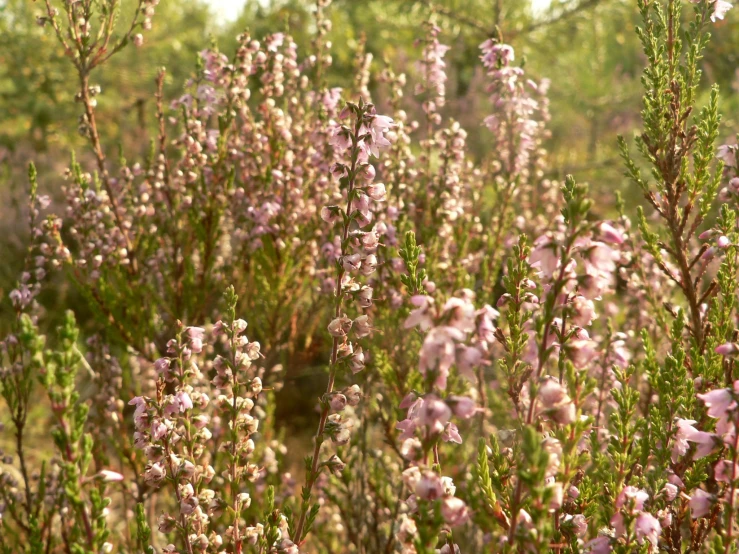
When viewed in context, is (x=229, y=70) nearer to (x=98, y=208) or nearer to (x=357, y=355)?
(x=98, y=208)

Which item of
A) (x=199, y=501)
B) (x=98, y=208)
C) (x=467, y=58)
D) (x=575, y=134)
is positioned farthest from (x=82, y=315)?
(x=575, y=134)

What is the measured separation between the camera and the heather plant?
4.37ft

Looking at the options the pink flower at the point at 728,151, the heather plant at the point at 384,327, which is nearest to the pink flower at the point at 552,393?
the heather plant at the point at 384,327

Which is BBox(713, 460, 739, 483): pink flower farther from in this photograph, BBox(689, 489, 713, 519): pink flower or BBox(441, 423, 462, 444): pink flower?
BBox(441, 423, 462, 444): pink flower

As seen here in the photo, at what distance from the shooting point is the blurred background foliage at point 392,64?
643 cm

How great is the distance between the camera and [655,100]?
2.36 m

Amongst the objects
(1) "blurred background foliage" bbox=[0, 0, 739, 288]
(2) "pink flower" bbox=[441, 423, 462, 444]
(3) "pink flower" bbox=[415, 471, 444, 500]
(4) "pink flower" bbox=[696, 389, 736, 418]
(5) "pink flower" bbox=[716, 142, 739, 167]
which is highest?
(1) "blurred background foliage" bbox=[0, 0, 739, 288]

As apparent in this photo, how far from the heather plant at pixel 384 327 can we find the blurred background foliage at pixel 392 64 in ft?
7.71

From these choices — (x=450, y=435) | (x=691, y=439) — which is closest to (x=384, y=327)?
(x=450, y=435)

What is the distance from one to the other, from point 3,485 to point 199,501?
1.64m

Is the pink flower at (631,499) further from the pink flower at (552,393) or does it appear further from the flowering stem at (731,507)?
the pink flower at (552,393)

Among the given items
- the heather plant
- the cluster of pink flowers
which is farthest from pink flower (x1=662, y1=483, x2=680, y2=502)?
the cluster of pink flowers

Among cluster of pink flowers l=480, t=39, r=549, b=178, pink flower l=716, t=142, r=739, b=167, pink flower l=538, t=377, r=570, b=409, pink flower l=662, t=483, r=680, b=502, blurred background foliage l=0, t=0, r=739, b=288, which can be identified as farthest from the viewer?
blurred background foliage l=0, t=0, r=739, b=288

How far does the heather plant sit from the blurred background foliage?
235cm
